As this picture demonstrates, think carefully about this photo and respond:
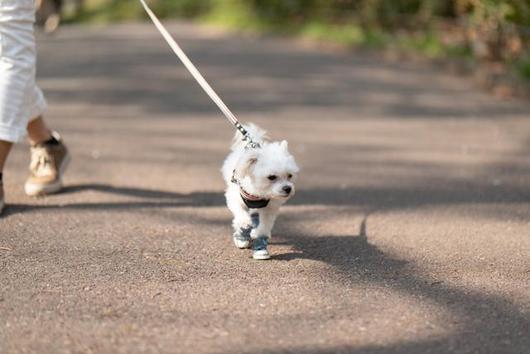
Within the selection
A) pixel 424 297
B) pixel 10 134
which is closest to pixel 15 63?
pixel 10 134

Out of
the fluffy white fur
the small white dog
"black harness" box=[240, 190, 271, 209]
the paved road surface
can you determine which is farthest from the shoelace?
"black harness" box=[240, 190, 271, 209]

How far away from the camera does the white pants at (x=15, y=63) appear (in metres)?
4.86

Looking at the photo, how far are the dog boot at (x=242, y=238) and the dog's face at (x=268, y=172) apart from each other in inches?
14.1

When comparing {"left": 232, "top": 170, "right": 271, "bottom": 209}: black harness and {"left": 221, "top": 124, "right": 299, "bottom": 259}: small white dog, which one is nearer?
{"left": 221, "top": 124, "right": 299, "bottom": 259}: small white dog

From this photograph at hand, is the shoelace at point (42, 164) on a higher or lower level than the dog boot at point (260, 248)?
lower

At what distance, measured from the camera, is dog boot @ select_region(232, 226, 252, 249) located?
425 cm

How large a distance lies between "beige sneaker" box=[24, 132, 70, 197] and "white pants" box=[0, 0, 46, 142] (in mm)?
535

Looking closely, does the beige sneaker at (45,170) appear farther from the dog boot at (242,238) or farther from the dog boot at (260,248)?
the dog boot at (260,248)

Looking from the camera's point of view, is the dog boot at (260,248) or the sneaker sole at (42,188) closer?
the dog boot at (260,248)

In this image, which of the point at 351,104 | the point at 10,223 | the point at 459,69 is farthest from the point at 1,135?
the point at 459,69

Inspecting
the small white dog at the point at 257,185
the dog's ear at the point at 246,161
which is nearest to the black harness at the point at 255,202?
the small white dog at the point at 257,185

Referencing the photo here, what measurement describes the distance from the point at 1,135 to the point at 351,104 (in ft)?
21.4

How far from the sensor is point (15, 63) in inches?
194

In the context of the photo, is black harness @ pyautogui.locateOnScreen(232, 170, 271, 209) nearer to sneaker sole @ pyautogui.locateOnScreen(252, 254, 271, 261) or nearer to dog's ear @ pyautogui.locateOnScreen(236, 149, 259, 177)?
dog's ear @ pyautogui.locateOnScreen(236, 149, 259, 177)
